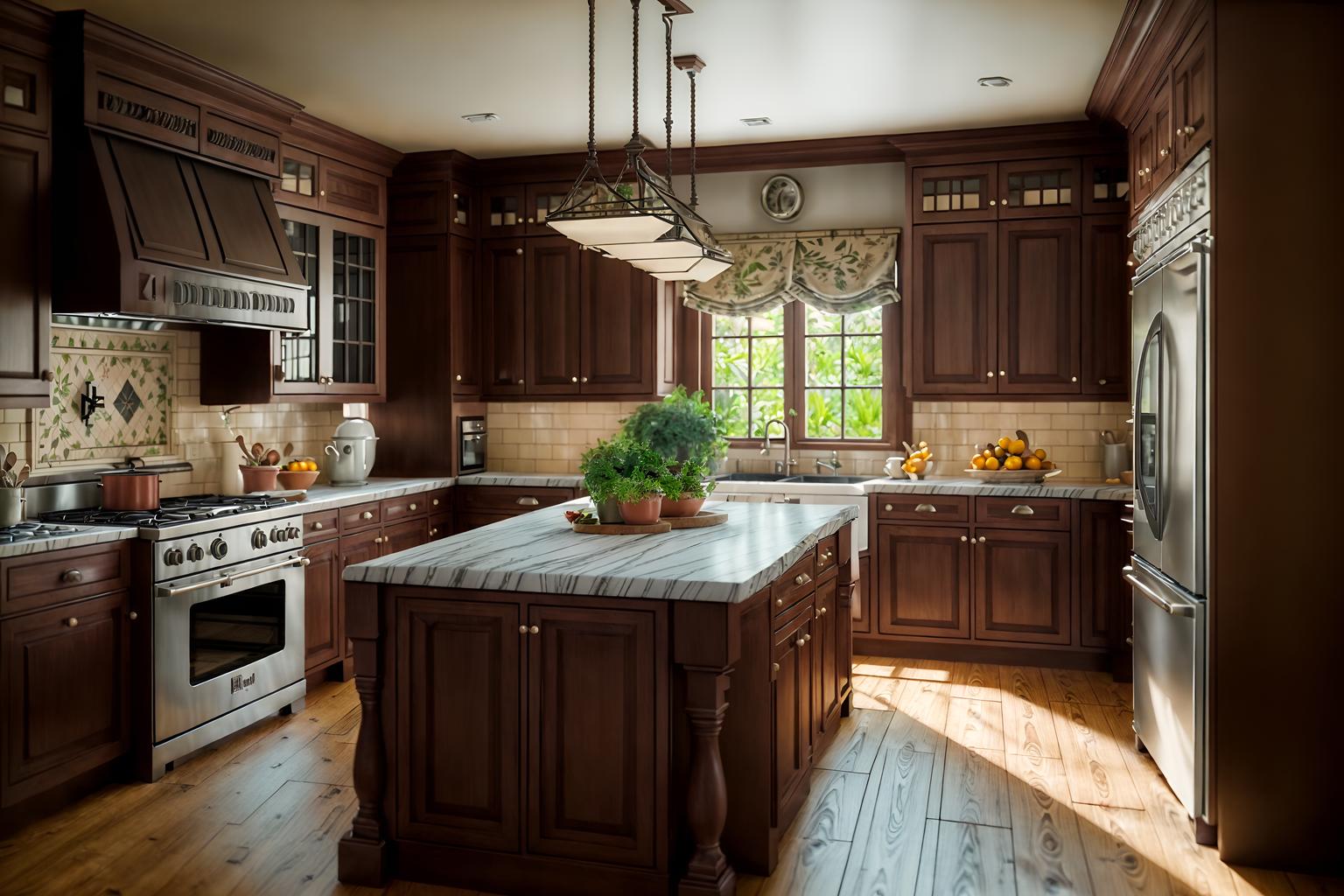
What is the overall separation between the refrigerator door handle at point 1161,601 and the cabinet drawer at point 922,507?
1.41 metres

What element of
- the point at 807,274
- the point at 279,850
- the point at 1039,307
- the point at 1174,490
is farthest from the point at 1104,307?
the point at 279,850

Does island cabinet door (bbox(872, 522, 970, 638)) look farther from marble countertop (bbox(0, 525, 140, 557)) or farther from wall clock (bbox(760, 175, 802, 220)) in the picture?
marble countertop (bbox(0, 525, 140, 557))

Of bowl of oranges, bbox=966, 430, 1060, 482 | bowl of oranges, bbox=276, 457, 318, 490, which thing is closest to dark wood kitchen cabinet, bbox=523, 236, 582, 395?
bowl of oranges, bbox=276, 457, 318, 490

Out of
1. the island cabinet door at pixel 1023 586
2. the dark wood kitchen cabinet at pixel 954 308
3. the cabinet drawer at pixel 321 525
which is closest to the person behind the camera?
the cabinet drawer at pixel 321 525

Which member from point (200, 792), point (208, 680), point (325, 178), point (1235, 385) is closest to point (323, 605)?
point (208, 680)

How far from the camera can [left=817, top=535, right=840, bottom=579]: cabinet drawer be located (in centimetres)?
393

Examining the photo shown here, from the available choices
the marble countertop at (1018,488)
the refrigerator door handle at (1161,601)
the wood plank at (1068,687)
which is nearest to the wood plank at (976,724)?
the wood plank at (1068,687)

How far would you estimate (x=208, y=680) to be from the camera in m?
4.15

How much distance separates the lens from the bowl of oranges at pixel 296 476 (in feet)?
16.6

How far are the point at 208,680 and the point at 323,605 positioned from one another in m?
0.90

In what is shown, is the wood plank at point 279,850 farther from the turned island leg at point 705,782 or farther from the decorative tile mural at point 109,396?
the decorative tile mural at point 109,396

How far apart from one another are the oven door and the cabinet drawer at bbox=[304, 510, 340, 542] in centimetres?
16

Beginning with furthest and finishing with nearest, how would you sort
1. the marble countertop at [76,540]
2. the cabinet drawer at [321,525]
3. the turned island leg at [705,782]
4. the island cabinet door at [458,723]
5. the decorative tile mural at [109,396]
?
1. the cabinet drawer at [321,525]
2. the decorative tile mural at [109,396]
3. the marble countertop at [76,540]
4. the island cabinet door at [458,723]
5. the turned island leg at [705,782]

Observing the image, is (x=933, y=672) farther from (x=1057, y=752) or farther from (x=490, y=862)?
(x=490, y=862)
